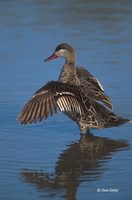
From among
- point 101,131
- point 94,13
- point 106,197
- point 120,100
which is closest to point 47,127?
point 101,131

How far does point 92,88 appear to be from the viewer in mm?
9758

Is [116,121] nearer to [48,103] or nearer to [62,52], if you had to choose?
[48,103]

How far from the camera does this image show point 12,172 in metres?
7.61

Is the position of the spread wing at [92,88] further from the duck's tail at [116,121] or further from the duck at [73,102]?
the duck's tail at [116,121]

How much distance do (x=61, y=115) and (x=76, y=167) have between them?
8.16 feet

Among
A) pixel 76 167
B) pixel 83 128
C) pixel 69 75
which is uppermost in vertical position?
pixel 69 75

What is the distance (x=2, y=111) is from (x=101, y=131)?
155 centimetres

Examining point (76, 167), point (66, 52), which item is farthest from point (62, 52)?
point (76, 167)

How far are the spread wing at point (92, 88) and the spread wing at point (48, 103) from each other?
2.16ft

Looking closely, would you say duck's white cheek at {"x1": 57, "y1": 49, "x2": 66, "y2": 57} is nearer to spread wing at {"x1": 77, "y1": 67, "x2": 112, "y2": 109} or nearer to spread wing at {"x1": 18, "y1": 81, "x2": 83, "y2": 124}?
spread wing at {"x1": 77, "y1": 67, "x2": 112, "y2": 109}

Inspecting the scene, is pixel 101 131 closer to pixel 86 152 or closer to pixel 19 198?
pixel 86 152

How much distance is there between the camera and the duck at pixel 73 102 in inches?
339

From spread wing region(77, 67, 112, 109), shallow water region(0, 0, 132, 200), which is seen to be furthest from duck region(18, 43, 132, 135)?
shallow water region(0, 0, 132, 200)

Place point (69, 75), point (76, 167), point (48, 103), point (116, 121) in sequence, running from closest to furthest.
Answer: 1. point (76, 167)
2. point (48, 103)
3. point (116, 121)
4. point (69, 75)
